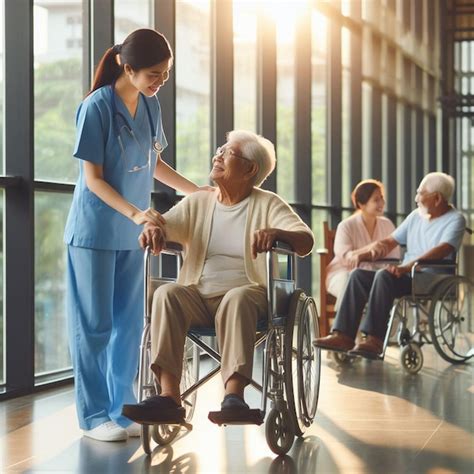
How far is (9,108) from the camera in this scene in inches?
176

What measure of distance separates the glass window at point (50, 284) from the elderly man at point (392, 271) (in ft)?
4.04

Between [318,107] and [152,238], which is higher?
[318,107]

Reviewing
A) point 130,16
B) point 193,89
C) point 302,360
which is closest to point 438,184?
point 193,89

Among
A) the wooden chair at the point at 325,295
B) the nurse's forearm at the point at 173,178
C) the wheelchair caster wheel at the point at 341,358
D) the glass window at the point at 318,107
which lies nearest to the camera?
the nurse's forearm at the point at 173,178

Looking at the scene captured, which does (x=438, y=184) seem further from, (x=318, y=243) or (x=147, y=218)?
(x=318, y=243)

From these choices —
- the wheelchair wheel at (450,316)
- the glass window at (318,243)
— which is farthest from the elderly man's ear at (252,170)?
the glass window at (318,243)

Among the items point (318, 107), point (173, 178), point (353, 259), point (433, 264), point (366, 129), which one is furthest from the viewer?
point (366, 129)

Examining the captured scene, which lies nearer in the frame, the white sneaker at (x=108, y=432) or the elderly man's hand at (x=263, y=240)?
the elderly man's hand at (x=263, y=240)

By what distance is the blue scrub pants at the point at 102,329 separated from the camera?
3500 mm

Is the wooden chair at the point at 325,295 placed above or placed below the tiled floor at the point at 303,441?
above

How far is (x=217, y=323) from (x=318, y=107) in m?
5.73

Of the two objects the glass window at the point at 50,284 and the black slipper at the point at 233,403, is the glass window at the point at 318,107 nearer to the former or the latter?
the glass window at the point at 50,284

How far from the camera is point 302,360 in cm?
351

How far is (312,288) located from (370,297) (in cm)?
291
